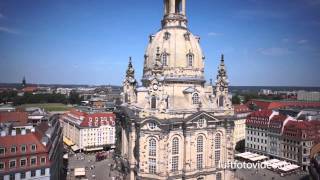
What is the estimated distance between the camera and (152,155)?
151ft

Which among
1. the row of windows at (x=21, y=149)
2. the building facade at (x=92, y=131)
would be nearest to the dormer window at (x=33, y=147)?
the row of windows at (x=21, y=149)

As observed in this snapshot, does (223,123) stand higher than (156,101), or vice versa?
(156,101)

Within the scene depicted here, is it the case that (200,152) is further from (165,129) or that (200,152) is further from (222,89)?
(222,89)

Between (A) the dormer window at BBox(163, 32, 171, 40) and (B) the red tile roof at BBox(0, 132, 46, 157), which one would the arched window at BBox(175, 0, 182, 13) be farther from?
(B) the red tile roof at BBox(0, 132, 46, 157)

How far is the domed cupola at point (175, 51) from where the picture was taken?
4922cm

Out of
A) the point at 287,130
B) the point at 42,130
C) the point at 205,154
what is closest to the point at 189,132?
the point at 205,154

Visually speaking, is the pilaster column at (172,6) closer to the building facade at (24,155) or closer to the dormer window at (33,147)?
the building facade at (24,155)

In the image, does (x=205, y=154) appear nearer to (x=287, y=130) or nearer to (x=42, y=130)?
(x=42, y=130)

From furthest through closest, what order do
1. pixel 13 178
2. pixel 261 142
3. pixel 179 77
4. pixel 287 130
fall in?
1. pixel 261 142
2. pixel 287 130
3. pixel 179 77
4. pixel 13 178

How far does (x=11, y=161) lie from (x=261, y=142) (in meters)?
55.7

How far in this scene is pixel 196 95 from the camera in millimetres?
48938

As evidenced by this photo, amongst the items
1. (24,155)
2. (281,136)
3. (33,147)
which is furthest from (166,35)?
(281,136)

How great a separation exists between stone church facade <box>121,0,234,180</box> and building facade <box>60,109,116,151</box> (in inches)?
1161

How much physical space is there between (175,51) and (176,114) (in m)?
9.43
